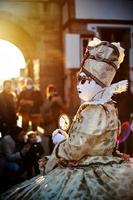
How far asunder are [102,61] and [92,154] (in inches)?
29.3

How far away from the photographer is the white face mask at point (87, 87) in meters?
3.95

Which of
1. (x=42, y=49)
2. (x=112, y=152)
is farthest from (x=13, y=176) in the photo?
(x=42, y=49)

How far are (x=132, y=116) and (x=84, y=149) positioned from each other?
14.5 ft

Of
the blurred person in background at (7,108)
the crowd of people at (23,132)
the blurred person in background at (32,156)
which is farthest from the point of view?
the blurred person in background at (7,108)

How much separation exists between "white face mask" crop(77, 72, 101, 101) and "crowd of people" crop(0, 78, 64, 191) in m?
2.88

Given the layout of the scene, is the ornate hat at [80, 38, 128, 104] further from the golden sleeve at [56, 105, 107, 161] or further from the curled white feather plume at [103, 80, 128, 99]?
the golden sleeve at [56, 105, 107, 161]

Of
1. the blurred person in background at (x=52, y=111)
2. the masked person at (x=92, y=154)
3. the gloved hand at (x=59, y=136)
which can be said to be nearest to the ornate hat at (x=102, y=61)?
the masked person at (x=92, y=154)

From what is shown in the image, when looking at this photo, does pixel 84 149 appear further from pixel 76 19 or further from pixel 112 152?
pixel 76 19

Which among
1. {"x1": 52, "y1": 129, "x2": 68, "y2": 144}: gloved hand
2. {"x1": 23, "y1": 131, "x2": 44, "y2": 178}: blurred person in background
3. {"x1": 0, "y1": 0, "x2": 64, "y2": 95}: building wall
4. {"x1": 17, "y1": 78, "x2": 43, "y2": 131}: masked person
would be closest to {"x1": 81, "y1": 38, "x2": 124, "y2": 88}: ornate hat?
{"x1": 52, "y1": 129, "x2": 68, "y2": 144}: gloved hand

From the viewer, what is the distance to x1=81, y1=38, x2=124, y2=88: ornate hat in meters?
3.92

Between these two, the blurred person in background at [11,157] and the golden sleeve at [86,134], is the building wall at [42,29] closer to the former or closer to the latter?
the blurred person in background at [11,157]

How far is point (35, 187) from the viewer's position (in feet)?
12.2

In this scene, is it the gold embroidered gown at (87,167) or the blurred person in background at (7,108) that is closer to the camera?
the gold embroidered gown at (87,167)

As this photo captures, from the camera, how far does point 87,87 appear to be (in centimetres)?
396
